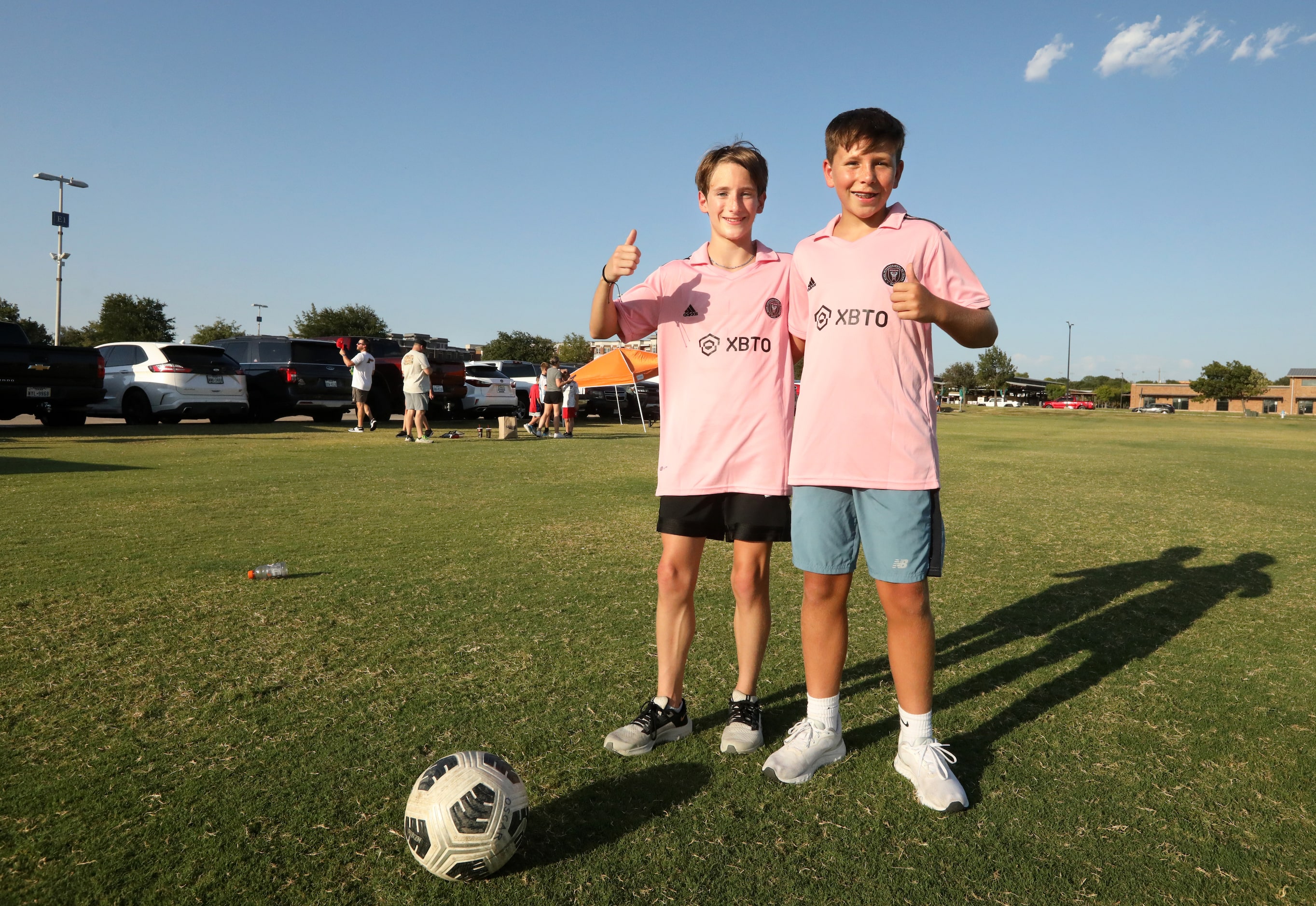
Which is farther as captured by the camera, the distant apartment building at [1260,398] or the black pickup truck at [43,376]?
the distant apartment building at [1260,398]

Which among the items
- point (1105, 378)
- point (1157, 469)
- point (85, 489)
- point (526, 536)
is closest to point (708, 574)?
point (526, 536)

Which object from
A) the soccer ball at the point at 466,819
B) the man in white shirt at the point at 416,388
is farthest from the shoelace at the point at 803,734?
the man in white shirt at the point at 416,388

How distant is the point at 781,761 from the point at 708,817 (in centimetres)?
35

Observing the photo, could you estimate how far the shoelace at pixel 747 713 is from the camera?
2.90 m

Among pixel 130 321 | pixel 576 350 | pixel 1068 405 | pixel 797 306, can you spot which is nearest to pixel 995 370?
pixel 1068 405

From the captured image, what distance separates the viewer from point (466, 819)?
6.96 ft

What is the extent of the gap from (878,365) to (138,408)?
18.1 meters

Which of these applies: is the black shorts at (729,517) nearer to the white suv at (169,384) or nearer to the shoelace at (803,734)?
the shoelace at (803,734)

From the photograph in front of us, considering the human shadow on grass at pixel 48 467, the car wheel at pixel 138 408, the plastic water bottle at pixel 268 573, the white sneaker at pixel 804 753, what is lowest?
the white sneaker at pixel 804 753

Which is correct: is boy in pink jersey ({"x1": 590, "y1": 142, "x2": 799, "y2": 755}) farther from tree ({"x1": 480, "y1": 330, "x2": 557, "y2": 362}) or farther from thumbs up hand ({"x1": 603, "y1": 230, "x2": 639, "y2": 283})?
tree ({"x1": 480, "y1": 330, "x2": 557, "y2": 362})

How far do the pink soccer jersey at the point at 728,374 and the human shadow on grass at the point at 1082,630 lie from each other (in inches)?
41.4

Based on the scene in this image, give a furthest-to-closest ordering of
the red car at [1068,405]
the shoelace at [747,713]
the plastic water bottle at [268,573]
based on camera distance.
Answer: the red car at [1068,405] < the plastic water bottle at [268,573] < the shoelace at [747,713]

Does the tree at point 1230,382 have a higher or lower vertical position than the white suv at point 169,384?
higher

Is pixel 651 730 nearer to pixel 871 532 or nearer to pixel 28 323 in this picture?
pixel 871 532
